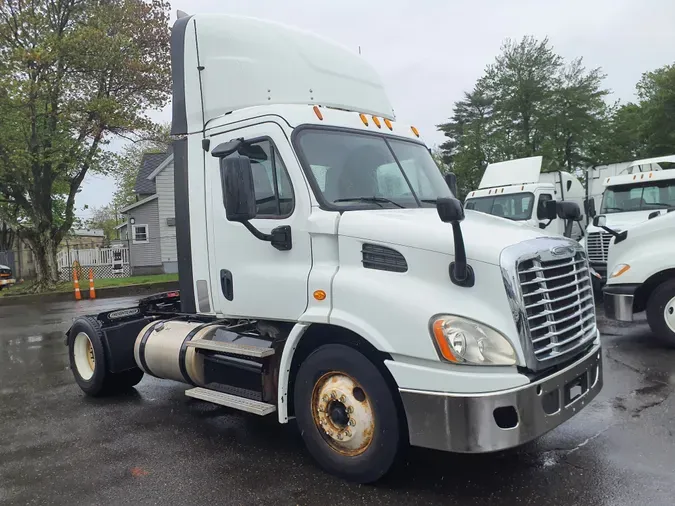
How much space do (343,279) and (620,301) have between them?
5181 mm

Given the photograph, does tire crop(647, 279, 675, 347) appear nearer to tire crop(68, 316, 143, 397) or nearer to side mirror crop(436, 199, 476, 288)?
side mirror crop(436, 199, 476, 288)

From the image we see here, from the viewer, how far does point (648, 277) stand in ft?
24.3

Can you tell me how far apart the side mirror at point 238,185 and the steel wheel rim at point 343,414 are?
1335 millimetres

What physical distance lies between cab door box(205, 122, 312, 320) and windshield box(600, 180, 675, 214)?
960 centimetres

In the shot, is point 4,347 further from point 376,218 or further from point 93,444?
point 376,218

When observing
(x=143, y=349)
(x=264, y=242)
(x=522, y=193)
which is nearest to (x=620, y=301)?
(x=264, y=242)

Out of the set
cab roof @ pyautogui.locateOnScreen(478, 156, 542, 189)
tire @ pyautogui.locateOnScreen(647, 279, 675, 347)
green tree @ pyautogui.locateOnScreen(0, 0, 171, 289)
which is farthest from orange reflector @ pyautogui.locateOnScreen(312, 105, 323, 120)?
green tree @ pyautogui.locateOnScreen(0, 0, 171, 289)

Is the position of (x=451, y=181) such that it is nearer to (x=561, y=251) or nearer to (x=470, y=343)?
(x=561, y=251)

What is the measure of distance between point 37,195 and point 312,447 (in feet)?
64.8

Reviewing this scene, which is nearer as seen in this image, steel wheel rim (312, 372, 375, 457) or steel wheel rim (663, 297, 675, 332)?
steel wheel rim (312, 372, 375, 457)

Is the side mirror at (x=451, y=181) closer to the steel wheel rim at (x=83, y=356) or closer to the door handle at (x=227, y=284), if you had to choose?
the door handle at (x=227, y=284)

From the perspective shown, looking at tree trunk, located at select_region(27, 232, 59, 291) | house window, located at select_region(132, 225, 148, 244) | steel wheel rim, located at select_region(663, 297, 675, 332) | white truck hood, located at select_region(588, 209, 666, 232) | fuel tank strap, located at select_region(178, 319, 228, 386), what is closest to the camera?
fuel tank strap, located at select_region(178, 319, 228, 386)

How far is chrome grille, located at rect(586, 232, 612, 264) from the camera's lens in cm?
1151

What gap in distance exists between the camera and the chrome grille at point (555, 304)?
3553mm
